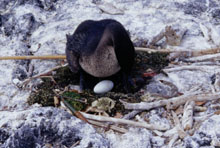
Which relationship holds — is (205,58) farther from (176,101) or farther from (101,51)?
(101,51)

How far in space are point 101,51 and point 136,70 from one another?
2.98 feet

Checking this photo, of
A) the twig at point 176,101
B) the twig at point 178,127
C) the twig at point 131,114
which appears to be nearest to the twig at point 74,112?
the twig at point 131,114

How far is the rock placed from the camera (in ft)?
11.0

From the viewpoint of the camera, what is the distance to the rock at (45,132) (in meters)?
3.34

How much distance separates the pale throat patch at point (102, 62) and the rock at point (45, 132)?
45.7 inches

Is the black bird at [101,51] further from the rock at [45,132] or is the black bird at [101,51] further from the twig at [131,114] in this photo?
the rock at [45,132]

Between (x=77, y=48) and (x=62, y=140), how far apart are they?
67.9 inches

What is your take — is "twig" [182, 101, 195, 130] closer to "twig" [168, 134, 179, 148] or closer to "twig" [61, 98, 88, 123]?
"twig" [168, 134, 179, 148]

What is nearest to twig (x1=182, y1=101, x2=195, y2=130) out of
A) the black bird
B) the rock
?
the rock

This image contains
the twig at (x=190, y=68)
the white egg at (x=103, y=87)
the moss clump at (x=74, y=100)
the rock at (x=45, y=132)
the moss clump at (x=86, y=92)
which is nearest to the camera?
the rock at (x=45, y=132)

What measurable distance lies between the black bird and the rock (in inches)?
45.5

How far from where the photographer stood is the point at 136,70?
16.7 feet

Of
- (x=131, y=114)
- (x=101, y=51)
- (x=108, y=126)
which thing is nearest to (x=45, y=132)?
(x=108, y=126)

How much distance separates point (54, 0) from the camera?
7375 mm
